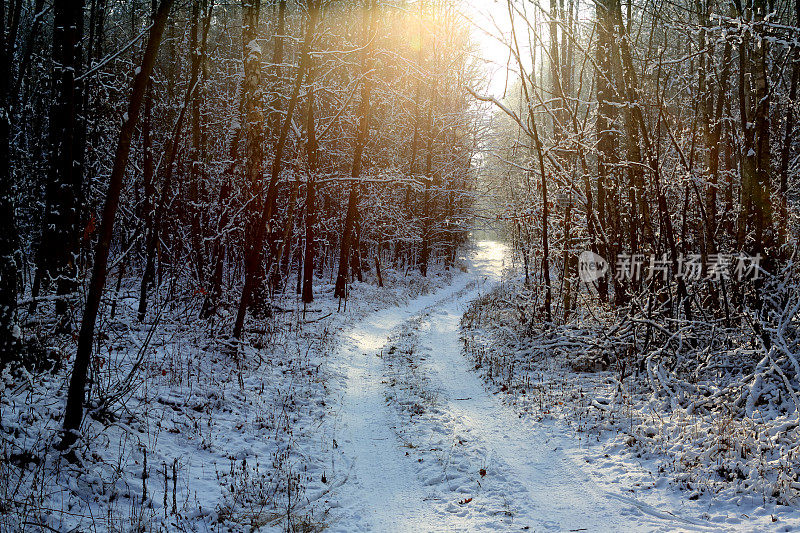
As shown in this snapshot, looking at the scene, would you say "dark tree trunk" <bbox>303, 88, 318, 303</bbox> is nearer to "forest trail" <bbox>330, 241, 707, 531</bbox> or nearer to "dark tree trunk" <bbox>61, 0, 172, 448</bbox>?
"forest trail" <bbox>330, 241, 707, 531</bbox>

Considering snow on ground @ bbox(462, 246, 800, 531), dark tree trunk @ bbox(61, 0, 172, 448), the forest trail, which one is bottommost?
the forest trail

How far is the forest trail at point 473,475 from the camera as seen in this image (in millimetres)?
4551

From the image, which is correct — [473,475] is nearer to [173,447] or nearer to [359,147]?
[173,447]

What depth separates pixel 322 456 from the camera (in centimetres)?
602

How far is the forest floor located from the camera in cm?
438

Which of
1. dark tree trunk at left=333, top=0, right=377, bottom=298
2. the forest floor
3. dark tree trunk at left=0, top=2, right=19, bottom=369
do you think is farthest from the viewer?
dark tree trunk at left=333, top=0, right=377, bottom=298

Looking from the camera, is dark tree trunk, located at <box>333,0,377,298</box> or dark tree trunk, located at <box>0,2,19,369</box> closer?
dark tree trunk, located at <box>0,2,19,369</box>

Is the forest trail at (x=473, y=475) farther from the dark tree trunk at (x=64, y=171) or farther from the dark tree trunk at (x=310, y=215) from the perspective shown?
the dark tree trunk at (x=310, y=215)

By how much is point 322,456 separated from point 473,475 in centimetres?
197

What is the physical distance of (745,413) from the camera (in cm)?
599

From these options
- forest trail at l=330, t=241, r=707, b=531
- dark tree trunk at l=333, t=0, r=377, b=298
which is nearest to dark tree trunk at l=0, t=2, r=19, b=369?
forest trail at l=330, t=241, r=707, b=531

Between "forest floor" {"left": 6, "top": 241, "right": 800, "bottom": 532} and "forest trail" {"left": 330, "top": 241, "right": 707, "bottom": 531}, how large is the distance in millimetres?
24

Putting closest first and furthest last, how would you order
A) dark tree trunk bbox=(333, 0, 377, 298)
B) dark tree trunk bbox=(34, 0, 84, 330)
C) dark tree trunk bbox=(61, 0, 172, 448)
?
dark tree trunk bbox=(61, 0, 172, 448), dark tree trunk bbox=(34, 0, 84, 330), dark tree trunk bbox=(333, 0, 377, 298)

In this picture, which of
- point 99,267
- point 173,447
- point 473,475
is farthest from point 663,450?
point 99,267
